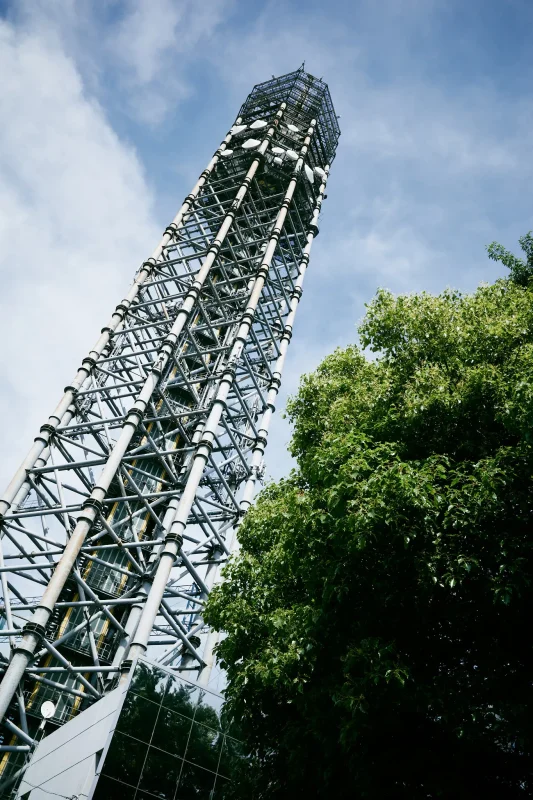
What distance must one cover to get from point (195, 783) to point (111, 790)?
2.18 m

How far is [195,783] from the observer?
529 inches

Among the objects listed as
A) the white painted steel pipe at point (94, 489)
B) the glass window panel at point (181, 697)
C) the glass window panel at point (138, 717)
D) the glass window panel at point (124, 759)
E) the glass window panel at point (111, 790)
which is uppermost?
the white painted steel pipe at point (94, 489)

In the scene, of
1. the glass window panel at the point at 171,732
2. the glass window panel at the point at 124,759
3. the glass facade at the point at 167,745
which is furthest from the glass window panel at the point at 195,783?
the glass window panel at the point at 124,759

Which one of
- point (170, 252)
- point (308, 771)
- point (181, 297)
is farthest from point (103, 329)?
→ point (308, 771)

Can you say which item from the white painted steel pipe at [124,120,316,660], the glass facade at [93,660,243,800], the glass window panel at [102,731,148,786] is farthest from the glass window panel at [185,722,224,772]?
the white painted steel pipe at [124,120,316,660]

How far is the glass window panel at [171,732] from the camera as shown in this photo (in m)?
13.2

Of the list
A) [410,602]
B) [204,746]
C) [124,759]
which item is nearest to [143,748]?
[124,759]

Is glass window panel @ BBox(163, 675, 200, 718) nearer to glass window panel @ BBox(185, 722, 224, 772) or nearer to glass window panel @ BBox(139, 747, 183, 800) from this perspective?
glass window panel @ BBox(185, 722, 224, 772)

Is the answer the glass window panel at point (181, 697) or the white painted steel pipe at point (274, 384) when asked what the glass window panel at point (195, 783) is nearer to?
the glass window panel at point (181, 697)

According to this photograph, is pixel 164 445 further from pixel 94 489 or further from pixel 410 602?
pixel 410 602

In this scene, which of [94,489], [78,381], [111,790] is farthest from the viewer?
[78,381]

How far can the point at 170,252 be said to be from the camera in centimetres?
2822

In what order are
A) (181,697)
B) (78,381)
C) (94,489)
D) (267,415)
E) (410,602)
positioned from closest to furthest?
(410,602)
(181,697)
(94,489)
(78,381)
(267,415)

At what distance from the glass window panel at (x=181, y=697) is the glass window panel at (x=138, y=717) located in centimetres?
48
